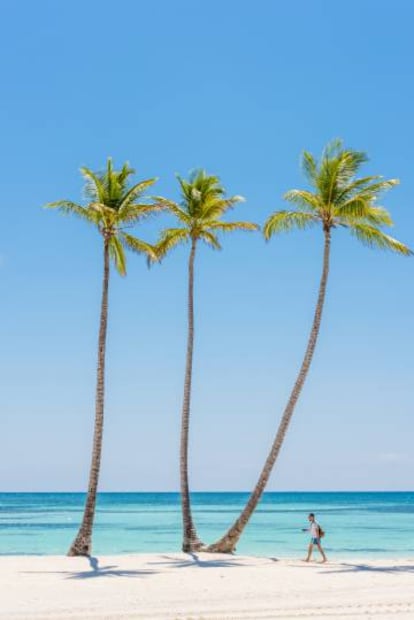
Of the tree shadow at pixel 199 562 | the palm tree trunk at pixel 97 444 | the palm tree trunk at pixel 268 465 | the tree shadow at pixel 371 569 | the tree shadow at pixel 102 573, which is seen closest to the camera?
the tree shadow at pixel 102 573

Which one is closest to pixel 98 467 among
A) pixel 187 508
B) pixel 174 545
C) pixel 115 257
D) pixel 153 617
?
pixel 187 508

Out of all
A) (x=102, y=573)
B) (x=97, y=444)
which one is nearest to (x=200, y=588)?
(x=102, y=573)

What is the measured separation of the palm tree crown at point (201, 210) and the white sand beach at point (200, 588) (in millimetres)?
9925

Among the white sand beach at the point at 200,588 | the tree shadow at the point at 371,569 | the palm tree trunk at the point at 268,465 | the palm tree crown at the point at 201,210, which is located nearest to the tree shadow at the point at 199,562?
the white sand beach at the point at 200,588

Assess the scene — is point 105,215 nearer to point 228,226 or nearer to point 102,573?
point 228,226

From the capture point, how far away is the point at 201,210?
27.5m

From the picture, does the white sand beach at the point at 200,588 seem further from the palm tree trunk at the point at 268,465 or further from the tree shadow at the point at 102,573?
the palm tree trunk at the point at 268,465

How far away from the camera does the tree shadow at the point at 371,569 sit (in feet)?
71.5

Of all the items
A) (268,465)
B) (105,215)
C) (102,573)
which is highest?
(105,215)

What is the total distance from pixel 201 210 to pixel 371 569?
1185 cm

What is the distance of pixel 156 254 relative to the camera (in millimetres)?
28312

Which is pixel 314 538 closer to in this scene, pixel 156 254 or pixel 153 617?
pixel 156 254

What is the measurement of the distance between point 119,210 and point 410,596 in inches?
561

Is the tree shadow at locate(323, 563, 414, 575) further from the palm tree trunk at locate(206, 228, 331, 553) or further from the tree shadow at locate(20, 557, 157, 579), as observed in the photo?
the tree shadow at locate(20, 557, 157, 579)
